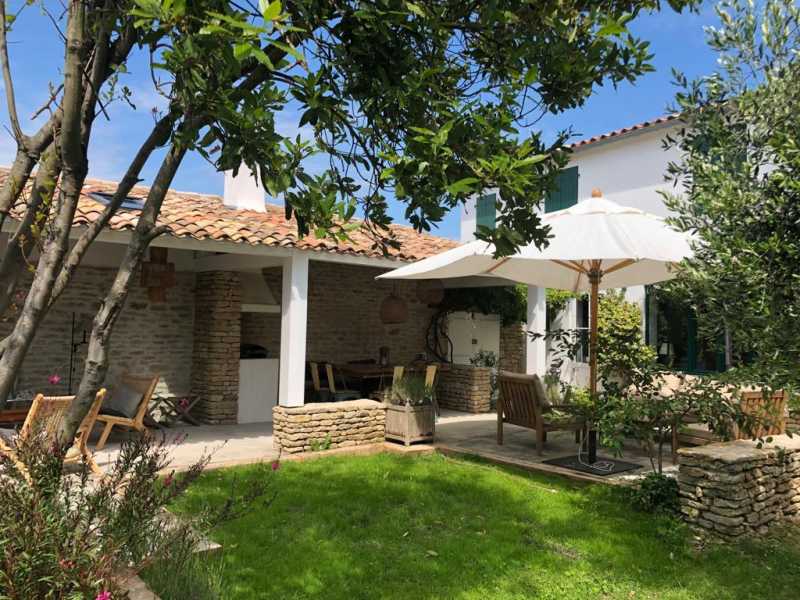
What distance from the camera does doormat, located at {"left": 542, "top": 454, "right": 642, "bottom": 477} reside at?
7.16 metres

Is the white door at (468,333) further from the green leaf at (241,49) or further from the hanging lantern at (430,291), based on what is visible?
the green leaf at (241,49)

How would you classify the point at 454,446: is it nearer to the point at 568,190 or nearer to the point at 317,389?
the point at 317,389

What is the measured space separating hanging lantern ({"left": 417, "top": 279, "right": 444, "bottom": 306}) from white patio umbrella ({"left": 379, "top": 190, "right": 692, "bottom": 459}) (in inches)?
164

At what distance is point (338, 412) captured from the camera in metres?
8.61

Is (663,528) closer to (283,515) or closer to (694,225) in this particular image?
(694,225)

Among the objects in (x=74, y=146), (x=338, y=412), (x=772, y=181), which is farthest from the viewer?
(x=338, y=412)

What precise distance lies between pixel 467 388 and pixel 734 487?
788 centimetres

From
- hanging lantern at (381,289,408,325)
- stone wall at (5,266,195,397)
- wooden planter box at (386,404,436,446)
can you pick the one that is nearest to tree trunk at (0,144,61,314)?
wooden planter box at (386,404,436,446)

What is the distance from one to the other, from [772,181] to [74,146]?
11.8 feet

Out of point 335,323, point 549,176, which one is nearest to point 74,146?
point 549,176

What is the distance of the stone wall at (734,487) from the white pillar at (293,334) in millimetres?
4859

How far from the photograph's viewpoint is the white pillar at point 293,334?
27.8 feet

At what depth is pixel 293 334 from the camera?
8594 millimetres

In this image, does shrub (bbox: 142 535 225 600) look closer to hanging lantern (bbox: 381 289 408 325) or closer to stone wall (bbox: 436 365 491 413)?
hanging lantern (bbox: 381 289 408 325)
